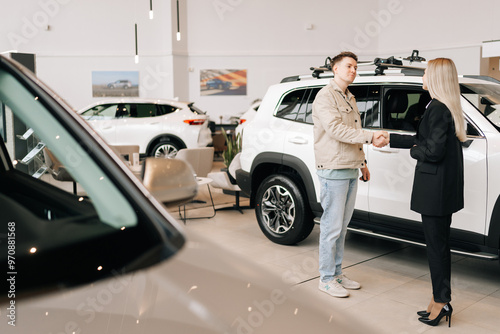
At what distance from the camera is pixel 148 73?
635 inches

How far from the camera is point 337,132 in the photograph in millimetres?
3611

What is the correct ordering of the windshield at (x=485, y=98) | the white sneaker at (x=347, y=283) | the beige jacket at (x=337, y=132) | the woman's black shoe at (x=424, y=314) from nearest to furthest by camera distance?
the woman's black shoe at (x=424, y=314) < the beige jacket at (x=337, y=132) < the windshield at (x=485, y=98) < the white sneaker at (x=347, y=283)

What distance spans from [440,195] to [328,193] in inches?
32.4

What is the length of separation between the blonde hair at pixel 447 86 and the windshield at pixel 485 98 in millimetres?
678

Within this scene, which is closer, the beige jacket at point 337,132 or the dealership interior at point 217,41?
the beige jacket at point 337,132

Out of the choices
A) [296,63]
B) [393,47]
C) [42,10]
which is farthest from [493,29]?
[42,10]

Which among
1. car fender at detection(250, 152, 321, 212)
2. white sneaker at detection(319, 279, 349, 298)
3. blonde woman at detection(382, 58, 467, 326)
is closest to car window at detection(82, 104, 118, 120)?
car fender at detection(250, 152, 321, 212)

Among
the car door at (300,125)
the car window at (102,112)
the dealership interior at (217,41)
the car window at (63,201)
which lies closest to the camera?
the car window at (63,201)

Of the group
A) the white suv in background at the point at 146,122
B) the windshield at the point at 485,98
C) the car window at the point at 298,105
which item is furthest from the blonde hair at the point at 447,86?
the white suv in background at the point at 146,122

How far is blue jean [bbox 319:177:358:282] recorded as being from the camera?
3754 millimetres

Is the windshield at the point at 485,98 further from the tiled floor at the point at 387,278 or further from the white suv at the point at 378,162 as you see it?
the tiled floor at the point at 387,278

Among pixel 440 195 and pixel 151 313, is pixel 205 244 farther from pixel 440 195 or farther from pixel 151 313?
pixel 440 195

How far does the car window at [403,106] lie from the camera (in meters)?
4.26

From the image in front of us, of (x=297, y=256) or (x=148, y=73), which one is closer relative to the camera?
(x=297, y=256)
